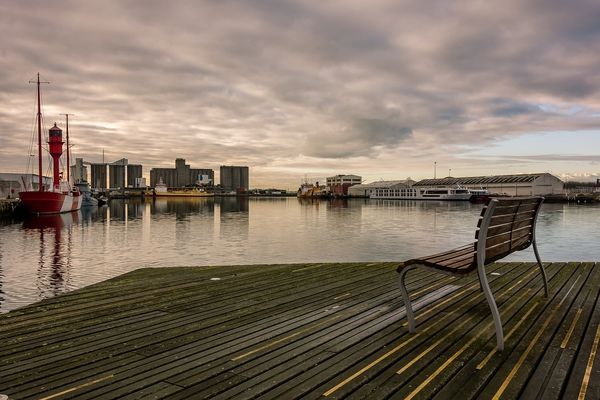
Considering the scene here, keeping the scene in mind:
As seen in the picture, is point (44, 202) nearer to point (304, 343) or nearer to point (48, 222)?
point (48, 222)

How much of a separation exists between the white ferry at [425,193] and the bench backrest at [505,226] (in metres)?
149

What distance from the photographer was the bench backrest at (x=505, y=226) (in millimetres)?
4375

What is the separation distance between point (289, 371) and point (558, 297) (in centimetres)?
483

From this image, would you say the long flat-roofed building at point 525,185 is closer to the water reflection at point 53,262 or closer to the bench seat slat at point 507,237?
the water reflection at point 53,262

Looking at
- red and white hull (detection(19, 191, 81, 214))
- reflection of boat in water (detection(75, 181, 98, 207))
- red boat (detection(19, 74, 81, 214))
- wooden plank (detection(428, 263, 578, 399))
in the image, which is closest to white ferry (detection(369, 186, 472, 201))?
reflection of boat in water (detection(75, 181, 98, 207))

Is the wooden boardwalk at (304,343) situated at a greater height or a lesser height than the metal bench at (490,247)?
lesser

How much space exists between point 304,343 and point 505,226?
2799 mm

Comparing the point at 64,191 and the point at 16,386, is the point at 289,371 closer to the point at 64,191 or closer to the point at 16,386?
the point at 16,386

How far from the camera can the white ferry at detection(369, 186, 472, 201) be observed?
14788cm

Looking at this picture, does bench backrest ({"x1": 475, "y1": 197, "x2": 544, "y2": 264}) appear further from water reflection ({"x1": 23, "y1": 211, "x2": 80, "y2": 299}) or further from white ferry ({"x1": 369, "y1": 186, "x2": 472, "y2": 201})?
white ferry ({"x1": 369, "y1": 186, "x2": 472, "y2": 201})

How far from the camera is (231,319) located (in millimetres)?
5688

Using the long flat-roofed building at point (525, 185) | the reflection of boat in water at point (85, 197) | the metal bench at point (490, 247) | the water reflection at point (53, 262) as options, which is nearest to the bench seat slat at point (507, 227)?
the metal bench at point (490, 247)

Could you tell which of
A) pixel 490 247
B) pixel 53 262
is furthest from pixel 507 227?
pixel 53 262

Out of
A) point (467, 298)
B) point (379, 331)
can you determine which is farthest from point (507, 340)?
point (467, 298)
